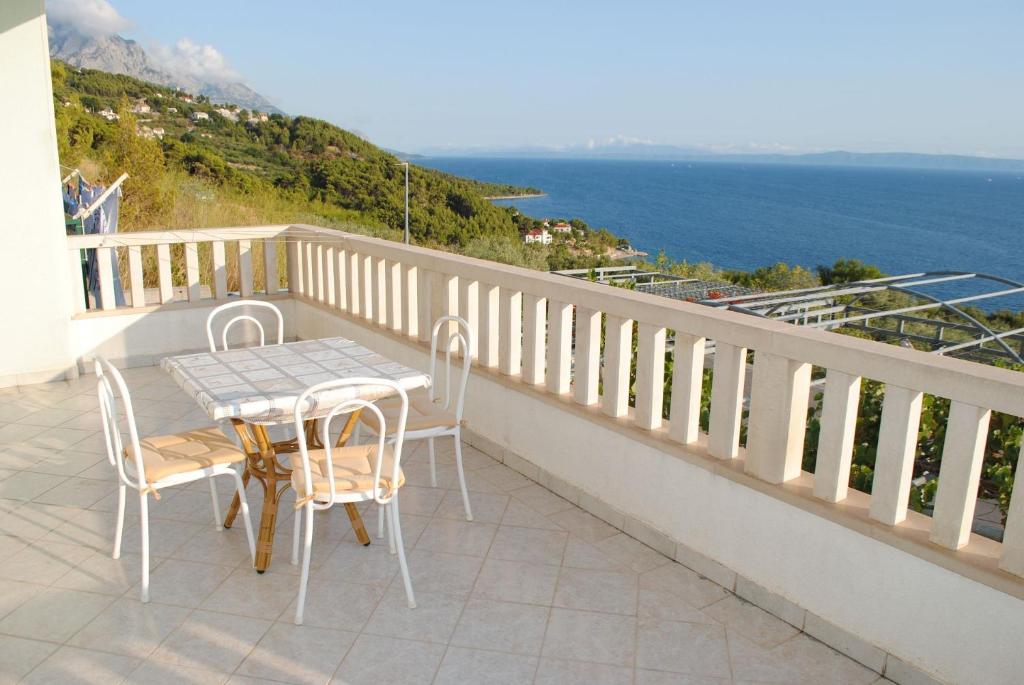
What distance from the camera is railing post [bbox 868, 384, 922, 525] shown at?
8.02ft

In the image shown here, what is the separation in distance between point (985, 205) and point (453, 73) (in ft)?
303

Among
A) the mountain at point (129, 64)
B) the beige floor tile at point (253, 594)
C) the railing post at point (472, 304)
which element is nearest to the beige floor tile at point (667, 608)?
the beige floor tile at point (253, 594)

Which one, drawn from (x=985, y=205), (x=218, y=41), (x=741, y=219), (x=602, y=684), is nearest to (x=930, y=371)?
(x=602, y=684)

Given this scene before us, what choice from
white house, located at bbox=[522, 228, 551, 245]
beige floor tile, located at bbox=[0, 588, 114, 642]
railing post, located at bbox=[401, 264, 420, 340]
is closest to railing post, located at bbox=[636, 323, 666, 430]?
railing post, located at bbox=[401, 264, 420, 340]

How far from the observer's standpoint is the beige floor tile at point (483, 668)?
254 cm

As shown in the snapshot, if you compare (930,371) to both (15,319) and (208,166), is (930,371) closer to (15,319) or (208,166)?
(15,319)

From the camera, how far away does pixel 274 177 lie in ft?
59.2

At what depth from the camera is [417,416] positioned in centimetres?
374

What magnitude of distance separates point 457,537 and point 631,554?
78cm

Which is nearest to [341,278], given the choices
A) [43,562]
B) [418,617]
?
[43,562]

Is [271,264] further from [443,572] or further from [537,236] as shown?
[537,236]

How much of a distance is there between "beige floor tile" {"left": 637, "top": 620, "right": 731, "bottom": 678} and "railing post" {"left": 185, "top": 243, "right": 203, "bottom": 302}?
5.04 meters

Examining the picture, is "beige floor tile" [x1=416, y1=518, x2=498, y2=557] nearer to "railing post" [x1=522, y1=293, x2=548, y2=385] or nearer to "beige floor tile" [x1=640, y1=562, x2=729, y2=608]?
"beige floor tile" [x1=640, y1=562, x2=729, y2=608]

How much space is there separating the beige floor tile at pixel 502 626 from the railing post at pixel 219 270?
4.59 metres
